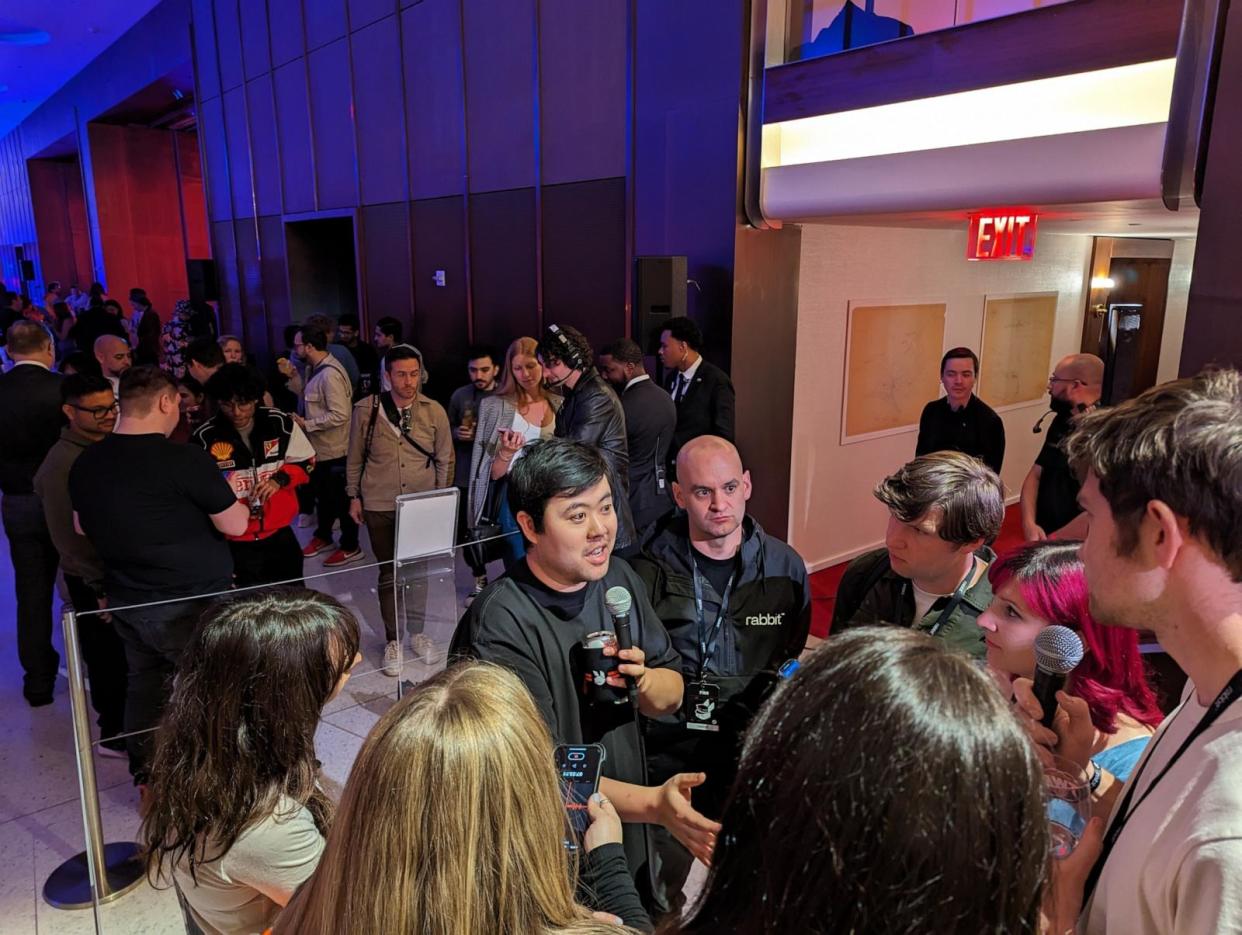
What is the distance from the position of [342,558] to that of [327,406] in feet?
3.77

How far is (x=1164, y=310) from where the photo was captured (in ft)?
27.2

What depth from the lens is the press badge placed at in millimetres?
1970

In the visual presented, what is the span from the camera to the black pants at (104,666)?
135 inches

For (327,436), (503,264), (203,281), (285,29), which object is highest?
(285,29)

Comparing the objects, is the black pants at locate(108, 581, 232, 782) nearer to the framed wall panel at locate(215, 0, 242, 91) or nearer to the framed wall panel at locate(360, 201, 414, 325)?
the framed wall panel at locate(360, 201, 414, 325)

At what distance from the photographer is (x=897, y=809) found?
72cm

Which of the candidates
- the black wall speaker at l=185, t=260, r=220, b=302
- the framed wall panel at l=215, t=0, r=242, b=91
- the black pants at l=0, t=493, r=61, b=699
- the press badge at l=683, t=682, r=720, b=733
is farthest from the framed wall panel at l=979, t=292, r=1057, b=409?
the black wall speaker at l=185, t=260, r=220, b=302

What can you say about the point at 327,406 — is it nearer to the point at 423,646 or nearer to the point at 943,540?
the point at 423,646

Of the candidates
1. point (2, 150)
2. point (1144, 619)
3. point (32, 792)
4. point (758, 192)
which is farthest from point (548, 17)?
point (2, 150)

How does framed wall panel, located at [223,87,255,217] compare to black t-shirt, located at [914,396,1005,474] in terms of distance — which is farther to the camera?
framed wall panel, located at [223,87,255,217]

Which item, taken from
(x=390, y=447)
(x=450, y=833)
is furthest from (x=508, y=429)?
(x=450, y=833)

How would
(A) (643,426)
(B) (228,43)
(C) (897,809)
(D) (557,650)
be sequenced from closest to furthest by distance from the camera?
(C) (897,809) → (D) (557,650) → (A) (643,426) → (B) (228,43)

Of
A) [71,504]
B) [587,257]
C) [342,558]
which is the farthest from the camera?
[587,257]

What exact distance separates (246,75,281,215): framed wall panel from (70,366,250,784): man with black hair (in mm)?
8861
